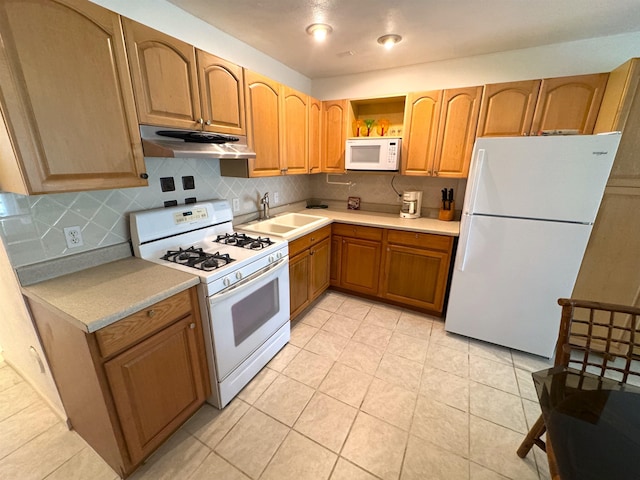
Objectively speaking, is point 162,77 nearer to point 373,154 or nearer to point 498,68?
point 373,154

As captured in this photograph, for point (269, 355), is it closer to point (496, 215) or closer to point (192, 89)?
point (192, 89)

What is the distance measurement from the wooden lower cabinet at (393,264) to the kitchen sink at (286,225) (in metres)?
0.32

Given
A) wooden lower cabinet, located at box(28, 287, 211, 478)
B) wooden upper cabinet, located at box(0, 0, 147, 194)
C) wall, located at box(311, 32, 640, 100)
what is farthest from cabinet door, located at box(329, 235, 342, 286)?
wooden upper cabinet, located at box(0, 0, 147, 194)

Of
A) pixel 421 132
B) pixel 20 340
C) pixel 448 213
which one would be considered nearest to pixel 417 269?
pixel 448 213

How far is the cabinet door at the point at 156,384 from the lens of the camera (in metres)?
1.14

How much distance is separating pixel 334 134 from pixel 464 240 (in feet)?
5.57

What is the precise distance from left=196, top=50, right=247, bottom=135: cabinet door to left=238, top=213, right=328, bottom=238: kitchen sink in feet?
2.68

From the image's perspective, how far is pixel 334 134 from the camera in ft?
9.34

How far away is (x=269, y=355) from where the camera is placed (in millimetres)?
1990

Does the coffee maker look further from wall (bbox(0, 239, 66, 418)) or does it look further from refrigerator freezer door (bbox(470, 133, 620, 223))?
wall (bbox(0, 239, 66, 418))

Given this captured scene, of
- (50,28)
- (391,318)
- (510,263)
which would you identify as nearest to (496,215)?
(510,263)

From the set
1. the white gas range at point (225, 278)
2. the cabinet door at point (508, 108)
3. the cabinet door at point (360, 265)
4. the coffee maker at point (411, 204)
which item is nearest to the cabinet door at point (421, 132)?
the coffee maker at point (411, 204)

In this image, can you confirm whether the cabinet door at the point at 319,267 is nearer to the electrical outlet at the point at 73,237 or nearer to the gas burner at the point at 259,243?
the gas burner at the point at 259,243

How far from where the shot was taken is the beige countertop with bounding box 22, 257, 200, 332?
1030mm
